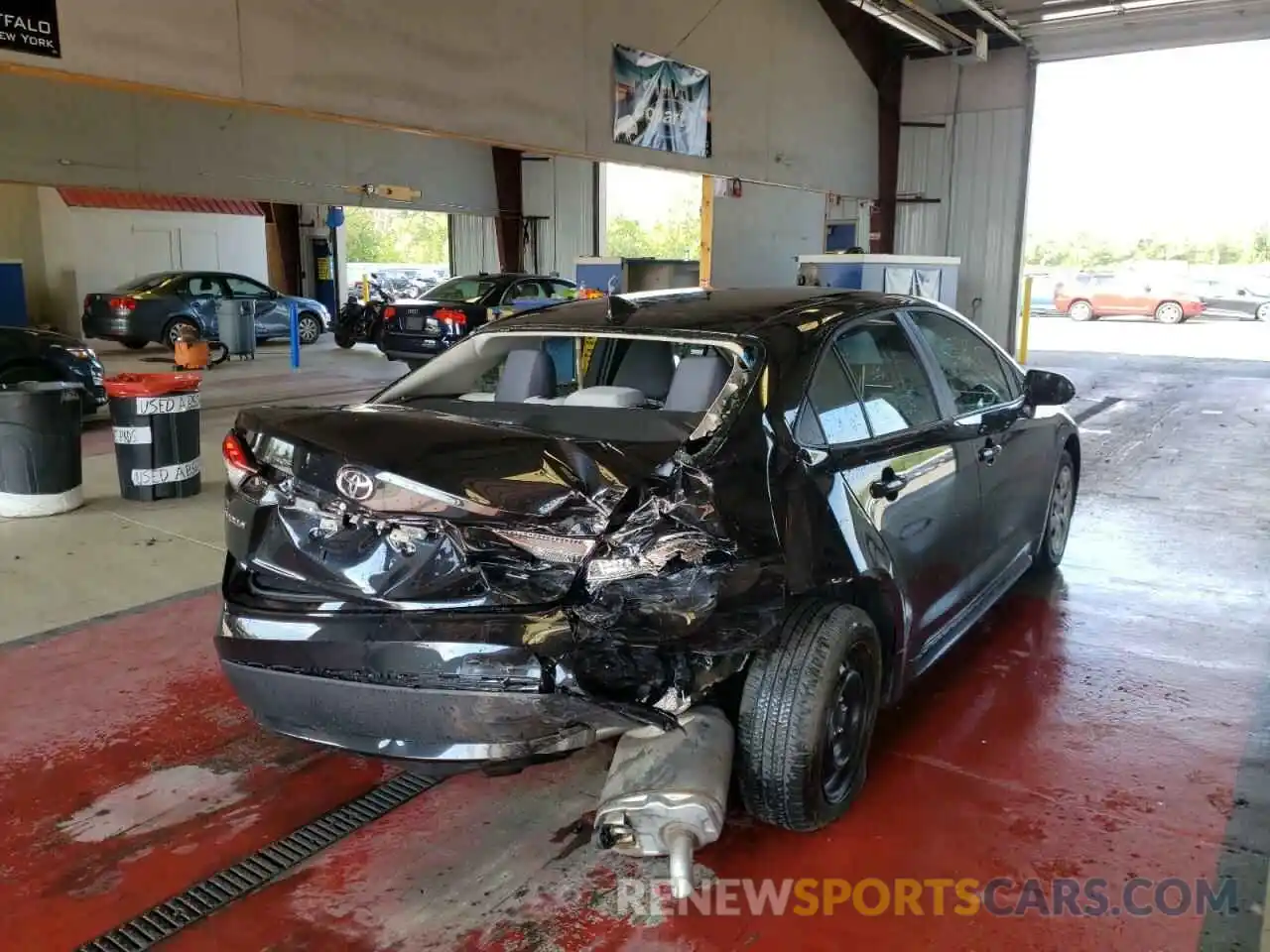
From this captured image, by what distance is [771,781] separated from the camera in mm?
2543

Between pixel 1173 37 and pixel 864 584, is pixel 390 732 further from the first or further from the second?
pixel 1173 37

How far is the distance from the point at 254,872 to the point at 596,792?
951 mm

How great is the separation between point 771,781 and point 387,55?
288 inches

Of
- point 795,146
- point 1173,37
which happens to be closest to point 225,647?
point 795,146

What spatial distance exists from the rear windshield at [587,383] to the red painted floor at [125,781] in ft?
3.88

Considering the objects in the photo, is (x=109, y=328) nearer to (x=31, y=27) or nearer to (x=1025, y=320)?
(x=31, y=27)

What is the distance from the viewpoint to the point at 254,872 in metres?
2.58

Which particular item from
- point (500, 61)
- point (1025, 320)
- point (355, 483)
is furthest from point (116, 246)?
point (355, 483)

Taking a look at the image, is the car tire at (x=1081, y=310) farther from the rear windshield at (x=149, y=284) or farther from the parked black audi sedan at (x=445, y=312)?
the rear windshield at (x=149, y=284)

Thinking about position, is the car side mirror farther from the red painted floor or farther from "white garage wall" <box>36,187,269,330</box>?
"white garage wall" <box>36,187,269,330</box>

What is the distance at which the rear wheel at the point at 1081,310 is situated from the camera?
84.1ft

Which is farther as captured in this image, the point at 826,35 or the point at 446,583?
the point at 826,35

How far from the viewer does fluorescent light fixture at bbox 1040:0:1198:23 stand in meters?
12.7

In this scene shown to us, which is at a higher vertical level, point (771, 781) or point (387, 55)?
point (387, 55)
